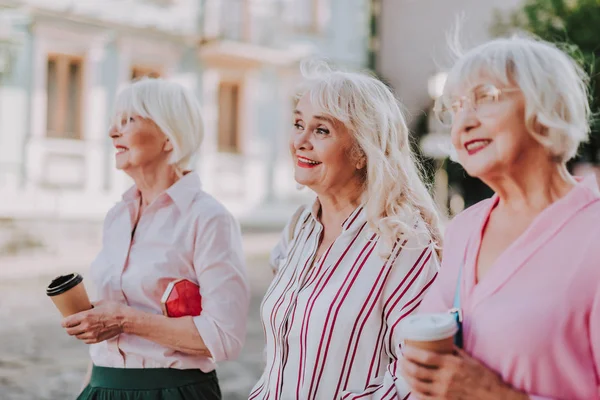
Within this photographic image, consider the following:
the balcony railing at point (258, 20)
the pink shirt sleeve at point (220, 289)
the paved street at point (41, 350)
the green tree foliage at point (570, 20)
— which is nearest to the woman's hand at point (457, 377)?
the pink shirt sleeve at point (220, 289)

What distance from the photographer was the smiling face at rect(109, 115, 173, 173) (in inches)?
95.0

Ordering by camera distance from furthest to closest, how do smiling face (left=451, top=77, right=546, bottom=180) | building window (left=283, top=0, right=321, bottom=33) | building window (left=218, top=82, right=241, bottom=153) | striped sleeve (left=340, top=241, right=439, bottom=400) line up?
building window (left=283, top=0, right=321, bottom=33) < building window (left=218, top=82, right=241, bottom=153) < striped sleeve (left=340, top=241, right=439, bottom=400) < smiling face (left=451, top=77, right=546, bottom=180)

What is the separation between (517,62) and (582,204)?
0.97 feet

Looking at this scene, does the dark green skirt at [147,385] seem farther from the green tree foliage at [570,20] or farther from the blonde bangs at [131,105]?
the green tree foliage at [570,20]

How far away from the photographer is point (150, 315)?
2191mm

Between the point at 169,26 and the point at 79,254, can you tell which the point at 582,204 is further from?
the point at 169,26

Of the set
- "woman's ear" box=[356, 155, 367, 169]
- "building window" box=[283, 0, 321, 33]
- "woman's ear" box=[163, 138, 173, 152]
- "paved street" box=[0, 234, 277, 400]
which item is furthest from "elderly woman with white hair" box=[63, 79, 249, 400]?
"building window" box=[283, 0, 321, 33]

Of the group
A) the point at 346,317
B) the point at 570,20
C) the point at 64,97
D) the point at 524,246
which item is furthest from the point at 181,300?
the point at 570,20

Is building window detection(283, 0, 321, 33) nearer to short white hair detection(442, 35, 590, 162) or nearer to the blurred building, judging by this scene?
the blurred building

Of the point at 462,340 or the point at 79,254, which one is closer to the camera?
the point at 462,340

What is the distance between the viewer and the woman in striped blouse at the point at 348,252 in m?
1.82

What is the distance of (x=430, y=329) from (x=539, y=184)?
0.37 m

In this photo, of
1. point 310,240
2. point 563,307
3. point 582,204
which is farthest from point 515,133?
point 310,240

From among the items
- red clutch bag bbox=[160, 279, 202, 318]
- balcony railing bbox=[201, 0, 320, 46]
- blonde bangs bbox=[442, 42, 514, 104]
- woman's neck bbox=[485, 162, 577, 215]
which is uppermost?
balcony railing bbox=[201, 0, 320, 46]
